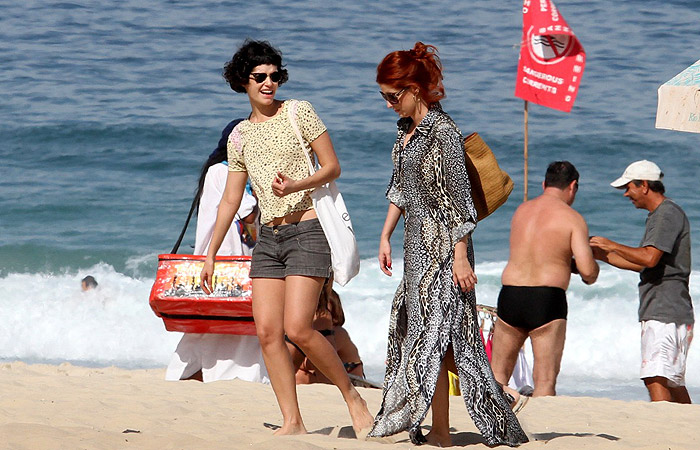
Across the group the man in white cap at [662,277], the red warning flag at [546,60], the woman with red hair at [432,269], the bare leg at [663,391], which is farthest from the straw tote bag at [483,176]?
the red warning flag at [546,60]

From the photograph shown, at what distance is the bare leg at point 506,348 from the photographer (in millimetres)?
6145

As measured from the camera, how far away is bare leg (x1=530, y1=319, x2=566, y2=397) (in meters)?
6.08

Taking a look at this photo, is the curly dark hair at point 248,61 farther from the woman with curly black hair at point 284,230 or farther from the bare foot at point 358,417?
the bare foot at point 358,417

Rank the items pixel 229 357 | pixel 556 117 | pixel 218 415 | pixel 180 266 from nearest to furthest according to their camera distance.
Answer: pixel 218 415
pixel 180 266
pixel 229 357
pixel 556 117

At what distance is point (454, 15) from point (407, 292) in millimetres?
17015

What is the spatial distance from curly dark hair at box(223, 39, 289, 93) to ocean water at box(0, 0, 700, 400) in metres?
5.73

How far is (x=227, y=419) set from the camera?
5.08m

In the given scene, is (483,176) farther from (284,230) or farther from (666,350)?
(666,350)

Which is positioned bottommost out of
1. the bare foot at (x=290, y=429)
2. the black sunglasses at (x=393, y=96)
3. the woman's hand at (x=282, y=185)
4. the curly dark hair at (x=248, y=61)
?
the bare foot at (x=290, y=429)

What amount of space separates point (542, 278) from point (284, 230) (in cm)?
222

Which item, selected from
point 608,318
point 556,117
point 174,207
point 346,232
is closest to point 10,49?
point 174,207

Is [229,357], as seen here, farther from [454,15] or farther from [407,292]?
[454,15]

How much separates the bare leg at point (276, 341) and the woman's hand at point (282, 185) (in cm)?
41

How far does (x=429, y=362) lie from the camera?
4.09 m
